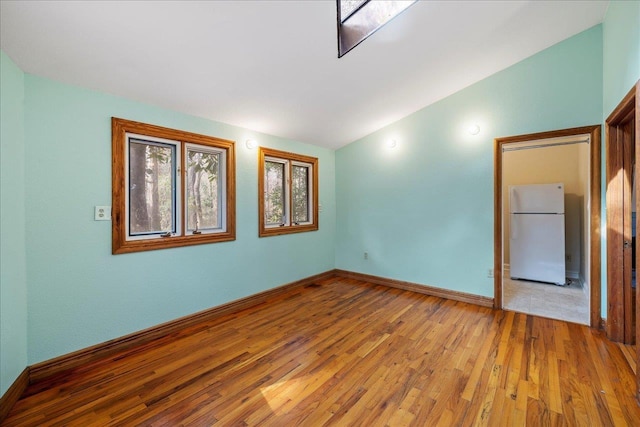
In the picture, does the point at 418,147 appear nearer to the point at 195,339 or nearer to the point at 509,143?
the point at 509,143

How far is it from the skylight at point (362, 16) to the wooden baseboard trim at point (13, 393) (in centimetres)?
318

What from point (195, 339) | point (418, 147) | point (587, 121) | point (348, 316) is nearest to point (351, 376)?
point (348, 316)

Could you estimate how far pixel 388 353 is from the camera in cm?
227

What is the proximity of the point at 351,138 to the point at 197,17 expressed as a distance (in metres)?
2.93

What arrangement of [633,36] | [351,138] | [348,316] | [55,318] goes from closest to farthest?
[633,36], [55,318], [348,316], [351,138]

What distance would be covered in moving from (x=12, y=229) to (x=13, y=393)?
103cm

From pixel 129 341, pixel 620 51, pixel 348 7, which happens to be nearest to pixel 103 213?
pixel 129 341

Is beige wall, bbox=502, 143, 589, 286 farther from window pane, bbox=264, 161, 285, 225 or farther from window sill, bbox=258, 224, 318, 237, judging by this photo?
window pane, bbox=264, 161, 285, 225

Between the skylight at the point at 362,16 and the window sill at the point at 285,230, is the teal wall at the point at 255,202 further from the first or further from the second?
the skylight at the point at 362,16

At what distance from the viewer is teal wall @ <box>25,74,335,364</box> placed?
1.97 meters

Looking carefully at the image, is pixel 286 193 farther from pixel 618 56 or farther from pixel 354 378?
pixel 618 56

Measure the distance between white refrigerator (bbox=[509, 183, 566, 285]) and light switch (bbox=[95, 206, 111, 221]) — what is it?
Answer: 544cm

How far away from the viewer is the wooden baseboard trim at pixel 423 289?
3.33 meters

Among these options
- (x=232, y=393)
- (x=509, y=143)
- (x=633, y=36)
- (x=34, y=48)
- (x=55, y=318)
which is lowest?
(x=232, y=393)
